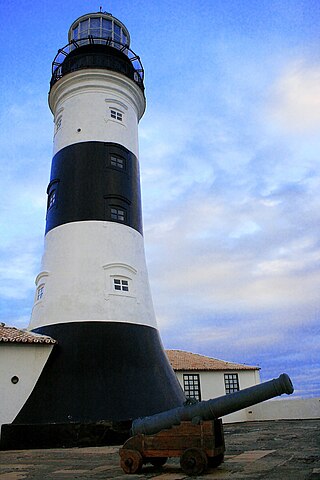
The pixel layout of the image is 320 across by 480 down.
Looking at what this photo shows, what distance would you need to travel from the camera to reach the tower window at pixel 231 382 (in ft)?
83.5

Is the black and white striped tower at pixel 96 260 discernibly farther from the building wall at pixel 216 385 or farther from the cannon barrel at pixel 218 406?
the building wall at pixel 216 385

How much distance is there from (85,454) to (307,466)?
5514 mm

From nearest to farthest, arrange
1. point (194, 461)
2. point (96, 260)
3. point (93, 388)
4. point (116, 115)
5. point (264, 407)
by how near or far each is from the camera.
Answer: point (194, 461), point (93, 388), point (96, 260), point (116, 115), point (264, 407)

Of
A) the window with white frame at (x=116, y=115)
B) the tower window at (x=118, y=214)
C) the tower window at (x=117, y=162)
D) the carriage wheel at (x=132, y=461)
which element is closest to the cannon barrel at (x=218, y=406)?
the carriage wheel at (x=132, y=461)

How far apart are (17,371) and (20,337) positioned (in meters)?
1.01

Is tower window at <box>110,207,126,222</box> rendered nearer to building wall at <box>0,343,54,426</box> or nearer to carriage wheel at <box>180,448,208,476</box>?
building wall at <box>0,343,54,426</box>

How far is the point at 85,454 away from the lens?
10242mm

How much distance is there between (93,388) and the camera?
12.9m

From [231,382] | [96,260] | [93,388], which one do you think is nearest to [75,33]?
[96,260]

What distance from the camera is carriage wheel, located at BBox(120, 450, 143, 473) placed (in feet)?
23.6

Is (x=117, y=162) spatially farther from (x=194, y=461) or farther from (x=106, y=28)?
(x=194, y=461)

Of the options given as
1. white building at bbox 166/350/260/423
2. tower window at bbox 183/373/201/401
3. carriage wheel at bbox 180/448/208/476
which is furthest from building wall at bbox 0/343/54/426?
tower window at bbox 183/373/201/401

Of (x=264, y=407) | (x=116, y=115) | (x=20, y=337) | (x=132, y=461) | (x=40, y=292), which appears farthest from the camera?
(x=264, y=407)

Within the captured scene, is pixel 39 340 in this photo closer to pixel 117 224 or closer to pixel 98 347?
pixel 98 347
